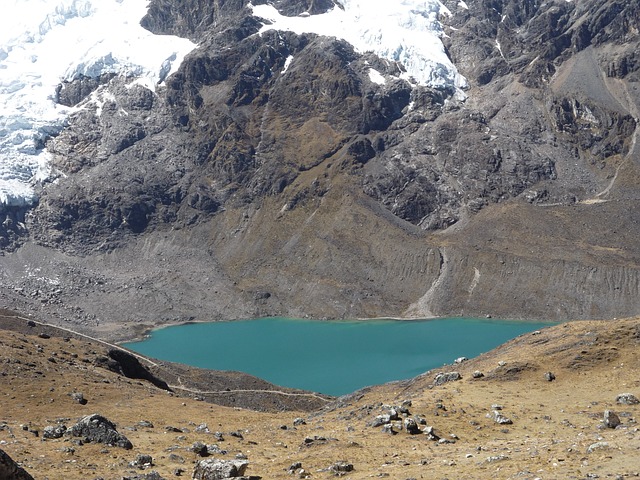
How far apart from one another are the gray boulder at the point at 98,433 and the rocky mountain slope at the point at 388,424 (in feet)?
0.15

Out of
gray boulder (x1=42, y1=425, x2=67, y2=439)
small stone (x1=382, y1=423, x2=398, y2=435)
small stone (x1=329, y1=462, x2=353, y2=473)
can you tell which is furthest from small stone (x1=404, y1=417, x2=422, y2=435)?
gray boulder (x1=42, y1=425, x2=67, y2=439)

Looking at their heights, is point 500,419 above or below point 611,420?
below

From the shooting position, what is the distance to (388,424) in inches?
1236

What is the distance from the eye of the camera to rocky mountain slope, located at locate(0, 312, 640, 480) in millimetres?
23312

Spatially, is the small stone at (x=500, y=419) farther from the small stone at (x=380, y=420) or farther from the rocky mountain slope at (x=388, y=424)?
the small stone at (x=380, y=420)

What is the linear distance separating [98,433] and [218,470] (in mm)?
8279

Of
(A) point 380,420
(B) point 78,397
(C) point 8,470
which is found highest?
(C) point 8,470

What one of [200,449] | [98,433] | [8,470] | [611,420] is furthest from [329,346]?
[8,470]

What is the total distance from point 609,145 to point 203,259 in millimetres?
108369

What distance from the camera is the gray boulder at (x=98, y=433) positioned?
93.8ft

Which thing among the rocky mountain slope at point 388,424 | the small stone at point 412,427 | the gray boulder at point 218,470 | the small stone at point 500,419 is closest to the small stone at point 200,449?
the rocky mountain slope at point 388,424

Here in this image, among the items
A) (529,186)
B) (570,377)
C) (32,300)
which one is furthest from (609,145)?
(570,377)

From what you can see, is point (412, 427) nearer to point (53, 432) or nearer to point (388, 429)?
point (388, 429)

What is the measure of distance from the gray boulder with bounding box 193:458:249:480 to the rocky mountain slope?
1.27ft
